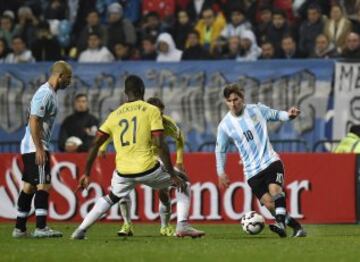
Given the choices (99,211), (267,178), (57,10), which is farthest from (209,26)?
(99,211)

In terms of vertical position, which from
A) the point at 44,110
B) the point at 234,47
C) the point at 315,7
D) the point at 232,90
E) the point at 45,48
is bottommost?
the point at 44,110

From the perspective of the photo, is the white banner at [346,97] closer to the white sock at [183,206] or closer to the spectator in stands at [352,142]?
the spectator in stands at [352,142]

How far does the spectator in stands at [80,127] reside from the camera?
21812 millimetres

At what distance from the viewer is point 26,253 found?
41.0ft

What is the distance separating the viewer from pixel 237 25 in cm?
2391

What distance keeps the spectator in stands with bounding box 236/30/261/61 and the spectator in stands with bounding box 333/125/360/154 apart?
3099 mm

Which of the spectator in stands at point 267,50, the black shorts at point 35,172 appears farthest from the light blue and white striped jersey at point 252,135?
the spectator in stands at point 267,50

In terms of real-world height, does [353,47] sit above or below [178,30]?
below

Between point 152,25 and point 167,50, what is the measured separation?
1274 mm

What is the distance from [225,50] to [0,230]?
7.65 m

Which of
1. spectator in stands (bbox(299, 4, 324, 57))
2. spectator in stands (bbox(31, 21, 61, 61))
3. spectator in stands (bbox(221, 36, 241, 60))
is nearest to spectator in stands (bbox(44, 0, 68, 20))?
spectator in stands (bbox(31, 21, 61, 61))

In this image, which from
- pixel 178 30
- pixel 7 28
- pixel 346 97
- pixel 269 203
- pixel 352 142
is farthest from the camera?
pixel 7 28

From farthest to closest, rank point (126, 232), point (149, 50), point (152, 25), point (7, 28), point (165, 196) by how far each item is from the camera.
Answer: point (7, 28)
point (152, 25)
point (149, 50)
point (165, 196)
point (126, 232)

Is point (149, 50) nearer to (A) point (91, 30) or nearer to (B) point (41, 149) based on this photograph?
(A) point (91, 30)
